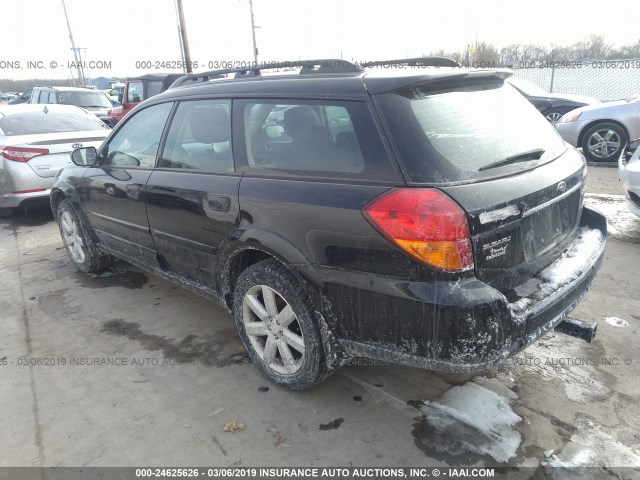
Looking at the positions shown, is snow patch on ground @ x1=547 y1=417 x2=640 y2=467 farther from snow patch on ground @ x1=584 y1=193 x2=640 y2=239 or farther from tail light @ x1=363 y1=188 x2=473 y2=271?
snow patch on ground @ x1=584 y1=193 x2=640 y2=239

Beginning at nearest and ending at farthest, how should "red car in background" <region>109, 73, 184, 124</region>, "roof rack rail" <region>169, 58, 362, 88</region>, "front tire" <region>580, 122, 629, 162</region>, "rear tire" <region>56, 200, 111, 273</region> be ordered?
"roof rack rail" <region>169, 58, 362, 88</region>, "rear tire" <region>56, 200, 111, 273</region>, "front tire" <region>580, 122, 629, 162</region>, "red car in background" <region>109, 73, 184, 124</region>

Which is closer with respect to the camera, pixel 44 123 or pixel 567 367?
pixel 567 367

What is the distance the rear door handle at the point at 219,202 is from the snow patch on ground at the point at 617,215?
374cm

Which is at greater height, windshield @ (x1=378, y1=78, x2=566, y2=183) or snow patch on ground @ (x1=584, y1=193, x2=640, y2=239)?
windshield @ (x1=378, y1=78, x2=566, y2=183)

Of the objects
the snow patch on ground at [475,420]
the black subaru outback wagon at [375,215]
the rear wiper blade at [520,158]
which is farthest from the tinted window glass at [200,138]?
the snow patch on ground at [475,420]

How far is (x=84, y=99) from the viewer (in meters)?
14.2

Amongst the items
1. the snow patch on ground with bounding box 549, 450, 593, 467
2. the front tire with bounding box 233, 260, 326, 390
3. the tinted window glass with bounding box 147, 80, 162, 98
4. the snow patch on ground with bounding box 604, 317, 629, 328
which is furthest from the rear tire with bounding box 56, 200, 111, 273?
the tinted window glass with bounding box 147, 80, 162, 98

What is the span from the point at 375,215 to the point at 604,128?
26.9 feet

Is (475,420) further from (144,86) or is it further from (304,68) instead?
(144,86)

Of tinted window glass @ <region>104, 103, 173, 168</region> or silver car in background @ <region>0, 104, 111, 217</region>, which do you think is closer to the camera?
tinted window glass @ <region>104, 103, 173, 168</region>

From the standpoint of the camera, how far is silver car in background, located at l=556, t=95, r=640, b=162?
8.31 metres

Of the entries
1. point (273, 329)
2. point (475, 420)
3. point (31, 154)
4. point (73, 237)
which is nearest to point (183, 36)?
point (31, 154)

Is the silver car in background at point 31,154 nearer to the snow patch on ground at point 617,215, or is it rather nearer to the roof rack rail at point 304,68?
the roof rack rail at point 304,68

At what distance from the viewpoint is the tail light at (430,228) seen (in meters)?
2.04
